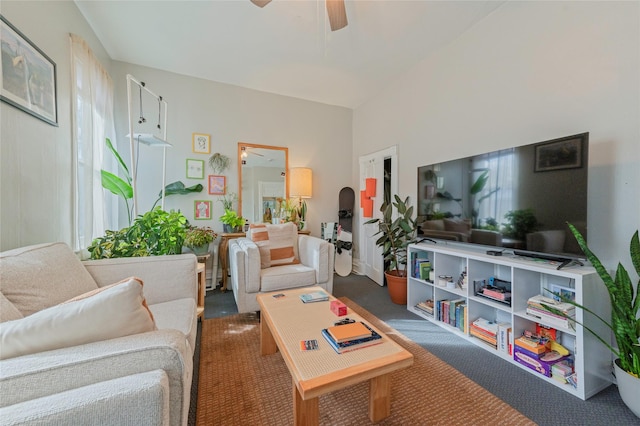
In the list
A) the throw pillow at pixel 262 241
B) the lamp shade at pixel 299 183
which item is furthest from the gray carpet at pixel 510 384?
the lamp shade at pixel 299 183

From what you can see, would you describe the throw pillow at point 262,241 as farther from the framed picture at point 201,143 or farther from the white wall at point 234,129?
the framed picture at point 201,143

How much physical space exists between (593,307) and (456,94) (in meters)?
2.00

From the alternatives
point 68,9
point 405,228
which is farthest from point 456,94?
point 68,9

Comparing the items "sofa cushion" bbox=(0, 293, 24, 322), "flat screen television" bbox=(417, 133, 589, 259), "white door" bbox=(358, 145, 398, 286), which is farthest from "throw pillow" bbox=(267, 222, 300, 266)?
"sofa cushion" bbox=(0, 293, 24, 322)

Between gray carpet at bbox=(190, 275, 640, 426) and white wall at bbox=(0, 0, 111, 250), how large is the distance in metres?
1.28

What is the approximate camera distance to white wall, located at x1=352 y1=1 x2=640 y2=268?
1463mm

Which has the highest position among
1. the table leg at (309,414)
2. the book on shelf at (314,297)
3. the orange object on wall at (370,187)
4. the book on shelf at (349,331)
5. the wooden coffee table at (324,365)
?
the orange object on wall at (370,187)

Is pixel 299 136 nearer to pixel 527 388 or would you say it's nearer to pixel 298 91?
pixel 298 91

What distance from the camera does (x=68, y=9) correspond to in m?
1.92

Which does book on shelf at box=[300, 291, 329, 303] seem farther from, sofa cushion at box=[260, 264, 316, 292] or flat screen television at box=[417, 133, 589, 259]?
flat screen television at box=[417, 133, 589, 259]

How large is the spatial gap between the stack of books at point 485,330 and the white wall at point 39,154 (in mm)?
2984

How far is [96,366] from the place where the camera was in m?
0.62

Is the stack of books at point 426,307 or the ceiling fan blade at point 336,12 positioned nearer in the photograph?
the ceiling fan blade at point 336,12

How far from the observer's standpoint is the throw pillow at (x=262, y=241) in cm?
254
